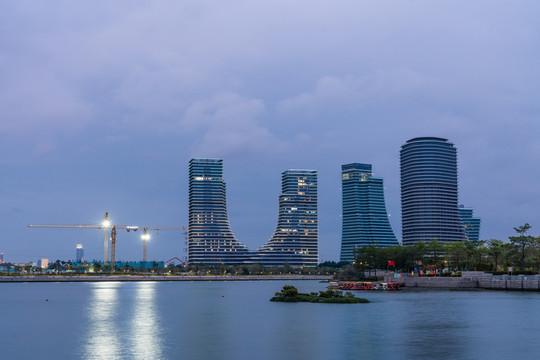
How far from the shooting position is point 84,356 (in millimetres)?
55438

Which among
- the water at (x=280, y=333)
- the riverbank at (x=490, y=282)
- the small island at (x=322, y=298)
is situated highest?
the water at (x=280, y=333)

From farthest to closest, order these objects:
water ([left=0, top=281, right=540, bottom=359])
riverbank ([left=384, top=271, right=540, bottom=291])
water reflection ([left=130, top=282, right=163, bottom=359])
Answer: riverbank ([left=384, top=271, right=540, bottom=291]) < water reflection ([left=130, top=282, right=163, bottom=359]) < water ([left=0, top=281, right=540, bottom=359])

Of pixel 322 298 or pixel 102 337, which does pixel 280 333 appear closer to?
pixel 102 337

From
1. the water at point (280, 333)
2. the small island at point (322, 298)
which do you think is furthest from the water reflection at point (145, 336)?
the small island at point (322, 298)

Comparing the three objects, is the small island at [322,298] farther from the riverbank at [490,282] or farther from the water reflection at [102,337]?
the riverbank at [490,282]

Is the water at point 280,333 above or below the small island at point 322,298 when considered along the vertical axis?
above

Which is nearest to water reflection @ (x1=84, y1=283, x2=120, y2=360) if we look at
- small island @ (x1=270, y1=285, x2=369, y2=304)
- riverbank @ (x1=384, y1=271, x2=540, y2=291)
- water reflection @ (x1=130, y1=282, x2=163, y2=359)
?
water reflection @ (x1=130, y1=282, x2=163, y2=359)

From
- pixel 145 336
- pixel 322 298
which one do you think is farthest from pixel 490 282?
pixel 145 336

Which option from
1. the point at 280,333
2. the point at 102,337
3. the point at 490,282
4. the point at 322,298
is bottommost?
the point at 490,282

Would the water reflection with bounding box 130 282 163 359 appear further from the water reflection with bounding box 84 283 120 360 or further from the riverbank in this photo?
the riverbank

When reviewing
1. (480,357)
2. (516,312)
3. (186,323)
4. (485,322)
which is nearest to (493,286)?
(516,312)

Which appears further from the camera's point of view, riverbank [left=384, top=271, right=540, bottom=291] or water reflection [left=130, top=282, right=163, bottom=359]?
riverbank [left=384, top=271, right=540, bottom=291]

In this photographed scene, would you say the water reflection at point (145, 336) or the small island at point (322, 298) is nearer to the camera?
the water reflection at point (145, 336)

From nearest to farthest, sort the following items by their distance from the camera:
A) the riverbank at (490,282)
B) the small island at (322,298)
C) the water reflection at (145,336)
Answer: the water reflection at (145,336)
the small island at (322,298)
the riverbank at (490,282)
